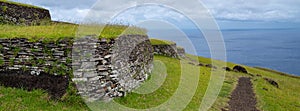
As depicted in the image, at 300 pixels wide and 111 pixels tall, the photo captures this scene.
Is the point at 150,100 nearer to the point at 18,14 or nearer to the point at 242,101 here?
the point at 242,101

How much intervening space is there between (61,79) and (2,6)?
1746cm

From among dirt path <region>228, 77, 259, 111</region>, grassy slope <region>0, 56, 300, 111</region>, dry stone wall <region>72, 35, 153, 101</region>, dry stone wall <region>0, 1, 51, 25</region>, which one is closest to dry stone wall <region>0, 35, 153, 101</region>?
dry stone wall <region>72, 35, 153, 101</region>

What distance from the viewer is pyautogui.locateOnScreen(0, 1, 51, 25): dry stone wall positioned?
28391mm

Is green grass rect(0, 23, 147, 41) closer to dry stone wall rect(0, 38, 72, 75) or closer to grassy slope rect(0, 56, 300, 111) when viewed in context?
dry stone wall rect(0, 38, 72, 75)

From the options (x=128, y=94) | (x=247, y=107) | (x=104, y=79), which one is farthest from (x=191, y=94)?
(x=104, y=79)

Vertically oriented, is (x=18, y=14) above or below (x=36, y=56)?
above

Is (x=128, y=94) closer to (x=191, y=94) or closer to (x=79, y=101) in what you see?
(x=79, y=101)

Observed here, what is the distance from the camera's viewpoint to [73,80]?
16422 mm

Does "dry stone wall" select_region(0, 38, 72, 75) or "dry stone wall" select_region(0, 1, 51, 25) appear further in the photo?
"dry stone wall" select_region(0, 1, 51, 25)

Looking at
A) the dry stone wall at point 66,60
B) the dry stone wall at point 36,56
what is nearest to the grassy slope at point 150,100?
the dry stone wall at point 66,60

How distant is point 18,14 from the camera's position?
3022 cm

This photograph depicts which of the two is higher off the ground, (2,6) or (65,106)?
(2,6)

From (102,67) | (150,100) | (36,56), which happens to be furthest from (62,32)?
(150,100)

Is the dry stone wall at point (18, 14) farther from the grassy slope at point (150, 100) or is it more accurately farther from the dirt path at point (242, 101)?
the dirt path at point (242, 101)
